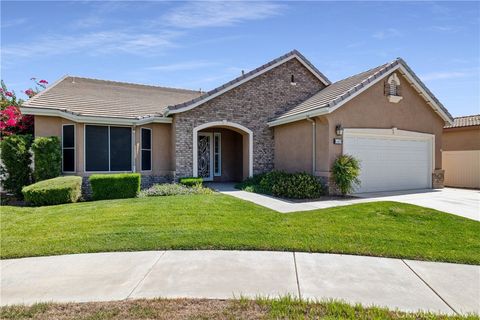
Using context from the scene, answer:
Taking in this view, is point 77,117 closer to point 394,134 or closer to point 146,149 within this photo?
point 146,149

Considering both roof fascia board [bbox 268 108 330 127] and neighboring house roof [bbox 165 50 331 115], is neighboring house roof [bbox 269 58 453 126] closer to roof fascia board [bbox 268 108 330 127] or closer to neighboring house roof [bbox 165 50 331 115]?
roof fascia board [bbox 268 108 330 127]

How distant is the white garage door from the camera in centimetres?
1318

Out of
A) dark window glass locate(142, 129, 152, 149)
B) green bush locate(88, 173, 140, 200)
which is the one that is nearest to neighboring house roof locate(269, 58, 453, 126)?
dark window glass locate(142, 129, 152, 149)

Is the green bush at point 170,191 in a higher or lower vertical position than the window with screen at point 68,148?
lower

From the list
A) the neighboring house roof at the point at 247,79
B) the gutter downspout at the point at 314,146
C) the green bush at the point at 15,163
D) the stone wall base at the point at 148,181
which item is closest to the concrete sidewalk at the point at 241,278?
the gutter downspout at the point at 314,146

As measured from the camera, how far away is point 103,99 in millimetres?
15633

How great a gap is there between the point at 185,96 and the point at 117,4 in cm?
1036

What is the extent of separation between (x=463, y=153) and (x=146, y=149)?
59.1 feet

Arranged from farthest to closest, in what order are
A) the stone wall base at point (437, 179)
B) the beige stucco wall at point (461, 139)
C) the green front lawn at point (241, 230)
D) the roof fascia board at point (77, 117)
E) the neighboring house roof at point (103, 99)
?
the beige stucco wall at point (461, 139)
the stone wall base at point (437, 179)
the neighboring house roof at point (103, 99)
the roof fascia board at point (77, 117)
the green front lawn at point (241, 230)

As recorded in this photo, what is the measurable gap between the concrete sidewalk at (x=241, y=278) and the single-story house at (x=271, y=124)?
24.7ft

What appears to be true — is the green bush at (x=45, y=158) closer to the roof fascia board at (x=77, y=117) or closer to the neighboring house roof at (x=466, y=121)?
the roof fascia board at (x=77, y=117)

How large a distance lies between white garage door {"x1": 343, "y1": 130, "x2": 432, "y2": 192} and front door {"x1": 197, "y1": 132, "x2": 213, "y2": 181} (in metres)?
8.16

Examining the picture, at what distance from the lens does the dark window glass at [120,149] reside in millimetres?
14047

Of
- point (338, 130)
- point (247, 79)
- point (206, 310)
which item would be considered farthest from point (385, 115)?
point (206, 310)
